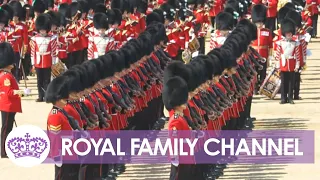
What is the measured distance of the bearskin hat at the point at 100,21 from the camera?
19.5m

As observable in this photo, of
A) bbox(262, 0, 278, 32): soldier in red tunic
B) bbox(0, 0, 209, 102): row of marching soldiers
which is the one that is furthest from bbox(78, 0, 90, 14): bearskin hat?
bbox(262, 0, 278, 32): soldier in red tunic

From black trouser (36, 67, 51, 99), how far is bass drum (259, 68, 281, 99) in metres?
3.22

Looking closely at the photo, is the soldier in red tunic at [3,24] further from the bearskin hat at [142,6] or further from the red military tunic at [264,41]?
the red military tunic at [264,41]

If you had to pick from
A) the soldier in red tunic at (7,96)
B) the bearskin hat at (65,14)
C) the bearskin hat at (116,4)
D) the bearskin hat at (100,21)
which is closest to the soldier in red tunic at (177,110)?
the soldier in red tunic at (7,96)

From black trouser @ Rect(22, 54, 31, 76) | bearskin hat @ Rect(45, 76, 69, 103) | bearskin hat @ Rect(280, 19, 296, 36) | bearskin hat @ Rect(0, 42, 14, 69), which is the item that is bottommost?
black trouser @ Rect(22, 54, 31, 76)

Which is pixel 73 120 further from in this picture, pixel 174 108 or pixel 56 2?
pixel 56 2

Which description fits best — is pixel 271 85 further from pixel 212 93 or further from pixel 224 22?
pixel 212 93

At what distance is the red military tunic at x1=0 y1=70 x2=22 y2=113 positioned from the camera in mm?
14352

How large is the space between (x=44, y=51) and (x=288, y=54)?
3.59 meters

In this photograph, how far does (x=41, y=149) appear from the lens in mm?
13164

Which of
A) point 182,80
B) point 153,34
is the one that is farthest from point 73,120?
point 153,34

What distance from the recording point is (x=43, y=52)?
736 inches

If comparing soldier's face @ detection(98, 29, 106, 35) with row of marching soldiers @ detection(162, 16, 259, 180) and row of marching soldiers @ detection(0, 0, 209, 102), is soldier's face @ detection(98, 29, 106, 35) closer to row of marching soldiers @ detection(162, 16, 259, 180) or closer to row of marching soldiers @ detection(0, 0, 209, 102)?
row of marching soldiers @ detection(0, 0, 209, 102)

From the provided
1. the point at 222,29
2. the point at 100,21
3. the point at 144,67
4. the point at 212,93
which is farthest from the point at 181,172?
the point at 100,21
